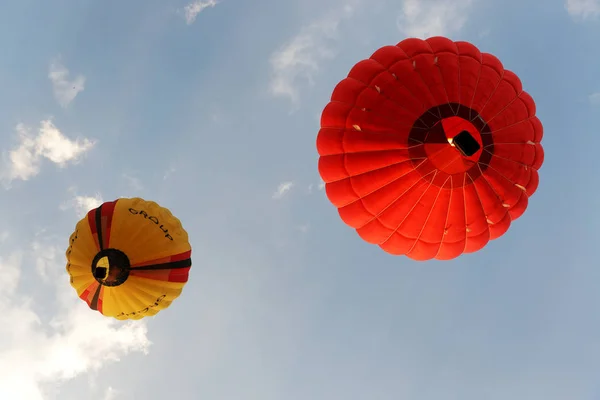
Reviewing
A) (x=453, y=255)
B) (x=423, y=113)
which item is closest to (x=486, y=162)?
(x=423, y=113)

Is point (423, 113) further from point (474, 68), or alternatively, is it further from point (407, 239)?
point (407, 239)

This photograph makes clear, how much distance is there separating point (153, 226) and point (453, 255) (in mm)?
8289

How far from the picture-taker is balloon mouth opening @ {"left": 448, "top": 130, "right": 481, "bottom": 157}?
9.78m

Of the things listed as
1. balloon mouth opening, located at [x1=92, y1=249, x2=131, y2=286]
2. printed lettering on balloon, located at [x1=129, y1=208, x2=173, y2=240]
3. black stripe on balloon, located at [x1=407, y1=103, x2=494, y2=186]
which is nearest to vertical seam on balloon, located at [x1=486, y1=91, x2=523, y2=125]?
black stripe on balloon, located at [x1=407, y1=103, x2=494, y2=186]

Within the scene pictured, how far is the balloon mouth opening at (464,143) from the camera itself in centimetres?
978

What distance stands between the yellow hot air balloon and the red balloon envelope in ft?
15.8

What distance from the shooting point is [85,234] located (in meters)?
11.5

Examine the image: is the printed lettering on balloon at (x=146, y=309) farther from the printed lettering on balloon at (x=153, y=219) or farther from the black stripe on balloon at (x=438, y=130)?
the black stripe on balloon at (x=438, y=130)

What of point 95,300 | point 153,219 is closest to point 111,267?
point 95,300

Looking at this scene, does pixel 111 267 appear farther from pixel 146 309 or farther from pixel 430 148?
pixel 430 148

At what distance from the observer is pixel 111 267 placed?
35.7 ft

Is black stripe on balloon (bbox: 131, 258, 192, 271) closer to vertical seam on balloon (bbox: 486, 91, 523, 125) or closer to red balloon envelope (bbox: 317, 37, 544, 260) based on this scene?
red balloon envelope (bbox: 317, 37, 544, 260)

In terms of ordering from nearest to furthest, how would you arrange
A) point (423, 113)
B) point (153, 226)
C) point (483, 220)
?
1. point (423, 113)
2. point (483, 220)
3. point (153, 226)

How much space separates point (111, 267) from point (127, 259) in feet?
1.41
